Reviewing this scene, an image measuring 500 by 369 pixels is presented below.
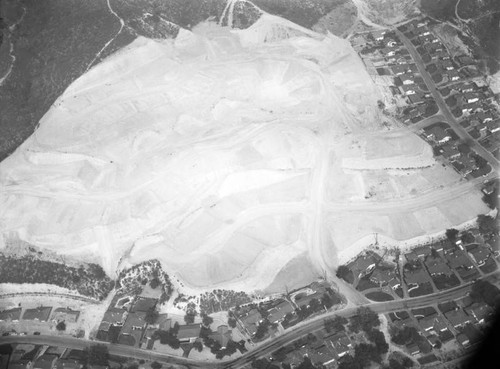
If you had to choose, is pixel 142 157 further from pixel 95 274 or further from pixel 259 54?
pixel 259 54

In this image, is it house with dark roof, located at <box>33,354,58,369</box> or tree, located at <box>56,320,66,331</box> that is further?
tree, located at <box>56,320,66,331</box>

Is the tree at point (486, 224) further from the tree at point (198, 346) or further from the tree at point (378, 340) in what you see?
the tree at point (198, 346)

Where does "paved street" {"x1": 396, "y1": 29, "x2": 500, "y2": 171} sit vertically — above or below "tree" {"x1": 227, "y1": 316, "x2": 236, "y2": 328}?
above

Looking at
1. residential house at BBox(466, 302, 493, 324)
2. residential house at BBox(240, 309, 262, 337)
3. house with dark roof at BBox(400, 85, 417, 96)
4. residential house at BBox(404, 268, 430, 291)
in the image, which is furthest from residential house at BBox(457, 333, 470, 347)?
house with dark roof at BBox(400, 85, 417, 96)

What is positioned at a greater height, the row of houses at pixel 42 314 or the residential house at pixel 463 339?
the residential house at pixel 463 339

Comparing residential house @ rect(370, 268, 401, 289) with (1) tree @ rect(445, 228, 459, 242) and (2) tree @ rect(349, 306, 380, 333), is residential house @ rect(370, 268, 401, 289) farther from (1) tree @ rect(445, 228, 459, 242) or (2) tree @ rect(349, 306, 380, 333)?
(1) tree @ rect(445, 228, 459, 242)

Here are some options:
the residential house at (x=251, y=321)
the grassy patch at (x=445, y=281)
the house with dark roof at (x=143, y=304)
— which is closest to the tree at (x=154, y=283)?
the house with dark roof at (x=143, y=304)

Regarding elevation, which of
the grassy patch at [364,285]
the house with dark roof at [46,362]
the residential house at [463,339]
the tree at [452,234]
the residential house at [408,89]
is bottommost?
the house with dark roof at [46,362]
